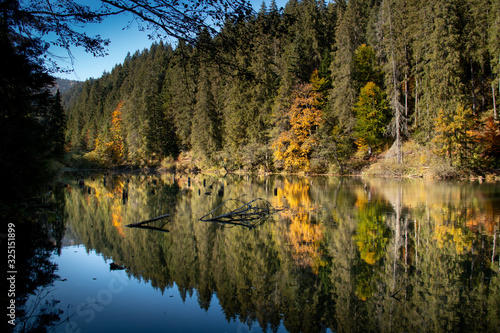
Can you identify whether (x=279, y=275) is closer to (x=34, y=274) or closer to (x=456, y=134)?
(x=34, y=274)

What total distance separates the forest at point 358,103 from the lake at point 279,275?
40.6 ft

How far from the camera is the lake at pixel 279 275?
166 inches

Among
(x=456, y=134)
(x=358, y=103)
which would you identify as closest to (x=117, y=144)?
(x=358, y=103)

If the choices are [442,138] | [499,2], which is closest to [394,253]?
[442,138]

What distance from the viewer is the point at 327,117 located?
3622 cm

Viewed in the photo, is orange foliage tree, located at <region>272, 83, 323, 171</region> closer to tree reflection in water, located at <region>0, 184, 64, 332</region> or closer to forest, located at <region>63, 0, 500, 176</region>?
forest, located at <region>63, 0, 500, 176</region>

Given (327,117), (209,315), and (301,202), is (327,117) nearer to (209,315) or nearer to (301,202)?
(301,202)

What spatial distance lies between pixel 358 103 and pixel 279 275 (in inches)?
1334

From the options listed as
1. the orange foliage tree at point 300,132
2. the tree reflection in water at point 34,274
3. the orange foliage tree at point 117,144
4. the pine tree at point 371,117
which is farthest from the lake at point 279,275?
the orange foliage tree at point 117,144

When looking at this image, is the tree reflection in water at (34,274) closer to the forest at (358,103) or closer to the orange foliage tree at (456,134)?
the forest at (358,103)

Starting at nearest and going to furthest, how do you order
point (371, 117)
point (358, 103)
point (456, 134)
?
point (456, 134) < point (371, 117) < point (358, 103)

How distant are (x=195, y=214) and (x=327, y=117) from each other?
92.1 ft

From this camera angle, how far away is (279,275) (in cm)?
565

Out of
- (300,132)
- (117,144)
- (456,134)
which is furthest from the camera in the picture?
(117,144)
